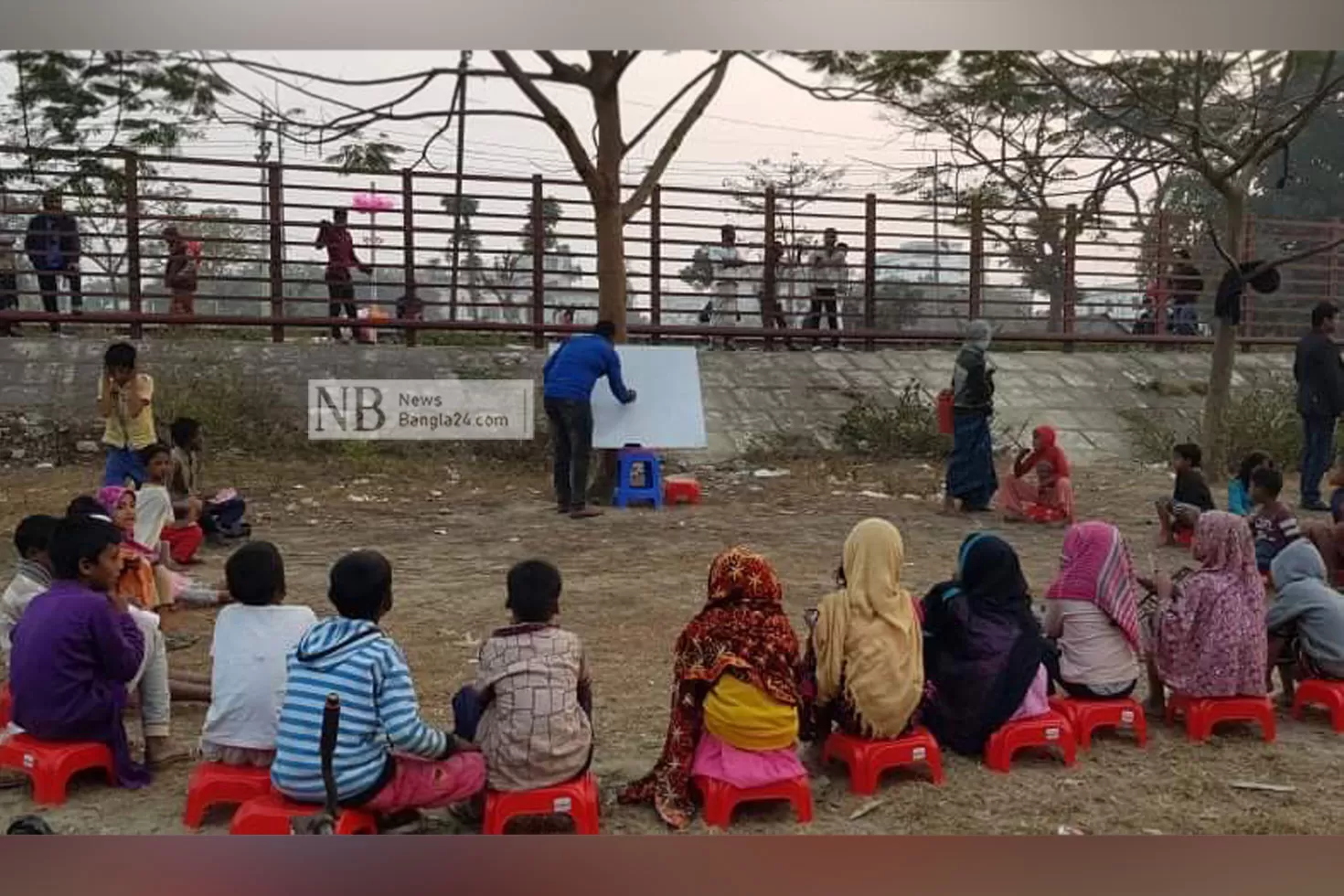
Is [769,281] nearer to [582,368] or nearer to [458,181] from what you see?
[582,368]

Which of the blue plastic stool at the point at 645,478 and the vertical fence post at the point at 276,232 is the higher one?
the vertical fence post at the point at 276,232

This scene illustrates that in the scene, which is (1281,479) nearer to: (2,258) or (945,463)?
(945,463)

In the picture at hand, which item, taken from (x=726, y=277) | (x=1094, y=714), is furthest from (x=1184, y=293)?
(x=726, y=277)

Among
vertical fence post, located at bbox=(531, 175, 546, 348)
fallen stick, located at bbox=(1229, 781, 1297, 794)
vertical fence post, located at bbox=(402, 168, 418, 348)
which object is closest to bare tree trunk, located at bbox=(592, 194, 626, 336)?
vertical fence post, located at bbox=(531, 175, 546, 348)

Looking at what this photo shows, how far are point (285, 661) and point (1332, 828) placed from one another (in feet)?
9.31

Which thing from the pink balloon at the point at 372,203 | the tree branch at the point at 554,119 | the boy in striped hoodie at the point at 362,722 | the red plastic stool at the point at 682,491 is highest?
the tree branch at the point at 554,119

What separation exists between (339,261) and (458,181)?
2.15ft

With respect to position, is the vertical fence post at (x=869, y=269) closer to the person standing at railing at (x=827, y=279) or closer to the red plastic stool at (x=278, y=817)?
the person standing at railing at (x=827, y=279)

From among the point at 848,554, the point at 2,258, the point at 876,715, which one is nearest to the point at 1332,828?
the point at 876,715

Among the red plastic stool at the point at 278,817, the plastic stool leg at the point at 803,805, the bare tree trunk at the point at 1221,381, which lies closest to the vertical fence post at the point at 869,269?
the bare tree trunk at the point at 1221,381

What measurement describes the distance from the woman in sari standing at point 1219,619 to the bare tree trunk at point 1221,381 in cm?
155

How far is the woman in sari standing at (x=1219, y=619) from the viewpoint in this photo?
3.60m

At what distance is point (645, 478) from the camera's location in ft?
20.6
